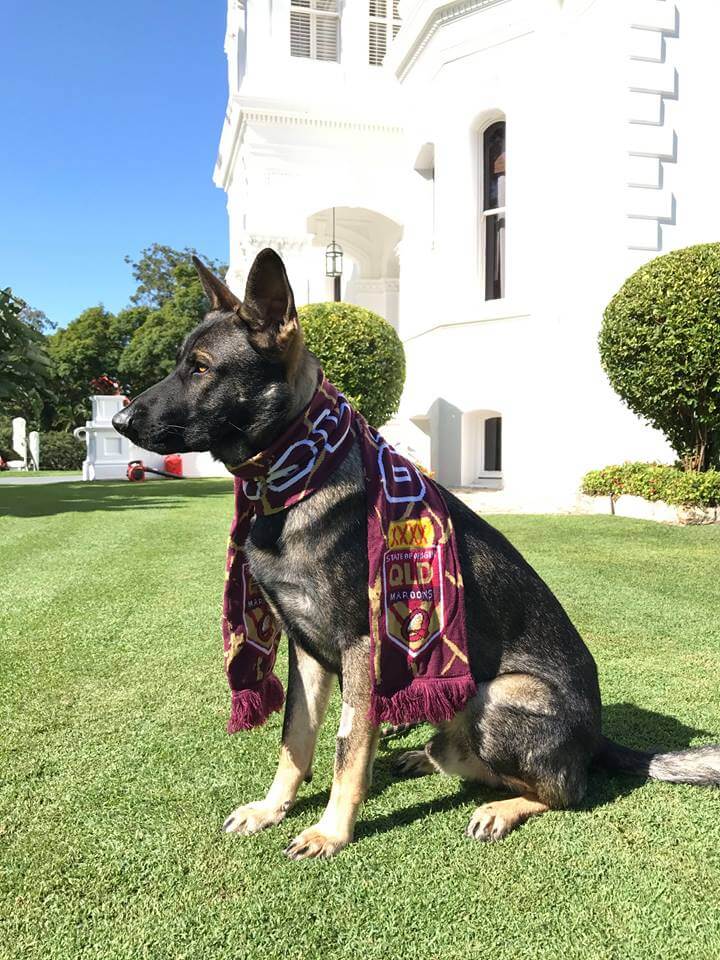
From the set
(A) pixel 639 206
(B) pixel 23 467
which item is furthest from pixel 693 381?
(B) pixel 23 467

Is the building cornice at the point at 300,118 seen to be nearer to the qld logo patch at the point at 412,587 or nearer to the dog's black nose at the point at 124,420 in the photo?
the dog's black nose at the point at 124,420

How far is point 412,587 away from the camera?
7.81ft

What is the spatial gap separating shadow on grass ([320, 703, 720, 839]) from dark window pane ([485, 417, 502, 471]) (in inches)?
483

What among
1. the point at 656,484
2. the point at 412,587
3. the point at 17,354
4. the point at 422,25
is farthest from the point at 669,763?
the point at 422,25

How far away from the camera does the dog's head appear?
88.0 inches

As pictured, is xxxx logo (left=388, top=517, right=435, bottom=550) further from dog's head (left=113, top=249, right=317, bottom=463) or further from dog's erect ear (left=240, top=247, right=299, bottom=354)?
dog's erect ear (left=240, top=247, right=299, bottom=354)

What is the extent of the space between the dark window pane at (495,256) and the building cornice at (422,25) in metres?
4.15

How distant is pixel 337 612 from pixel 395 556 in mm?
277

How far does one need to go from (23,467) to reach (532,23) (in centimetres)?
3272

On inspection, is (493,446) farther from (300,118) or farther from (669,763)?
(669,763)

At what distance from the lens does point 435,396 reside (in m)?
15.4

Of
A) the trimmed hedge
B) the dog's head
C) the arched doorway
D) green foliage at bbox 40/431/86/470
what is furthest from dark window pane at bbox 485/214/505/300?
green foliage at bbox 40/431/86/470

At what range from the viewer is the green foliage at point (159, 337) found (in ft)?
123

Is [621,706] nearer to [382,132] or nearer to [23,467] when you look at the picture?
[382,132]
